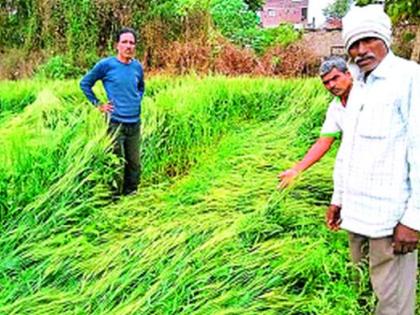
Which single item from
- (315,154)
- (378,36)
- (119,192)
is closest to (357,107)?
(378,36)

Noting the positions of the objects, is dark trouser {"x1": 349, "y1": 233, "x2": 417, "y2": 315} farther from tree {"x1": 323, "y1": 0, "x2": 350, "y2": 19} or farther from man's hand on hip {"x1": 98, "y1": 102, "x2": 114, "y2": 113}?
tree {"x1": 323, "y1": 0, "x2": 350, "y2": 19}

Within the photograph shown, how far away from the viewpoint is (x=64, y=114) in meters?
4.82

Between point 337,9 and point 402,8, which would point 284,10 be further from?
point 402,8

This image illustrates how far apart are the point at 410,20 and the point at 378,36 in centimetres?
862

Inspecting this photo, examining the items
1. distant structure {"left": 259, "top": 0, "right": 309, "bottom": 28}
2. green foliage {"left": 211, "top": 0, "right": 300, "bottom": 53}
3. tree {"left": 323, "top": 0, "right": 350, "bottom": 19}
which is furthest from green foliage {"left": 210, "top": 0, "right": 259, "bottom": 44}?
distant structure {"left": 259, "top": 0, "right": 309, "bottom": 28}

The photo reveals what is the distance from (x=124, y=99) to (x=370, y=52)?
2.42 m

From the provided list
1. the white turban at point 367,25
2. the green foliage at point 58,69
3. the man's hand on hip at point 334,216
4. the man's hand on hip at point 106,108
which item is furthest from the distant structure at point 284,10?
the white turban at point 367,25

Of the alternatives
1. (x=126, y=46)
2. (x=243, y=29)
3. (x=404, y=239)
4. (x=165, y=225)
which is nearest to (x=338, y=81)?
(x=404, y=239)

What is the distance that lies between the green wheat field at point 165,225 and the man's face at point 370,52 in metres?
0.88

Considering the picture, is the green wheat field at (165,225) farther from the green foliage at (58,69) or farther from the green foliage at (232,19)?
the green foliage at (232,19)

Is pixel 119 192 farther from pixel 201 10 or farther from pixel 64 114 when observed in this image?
pixel 201 10

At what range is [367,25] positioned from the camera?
2.36m

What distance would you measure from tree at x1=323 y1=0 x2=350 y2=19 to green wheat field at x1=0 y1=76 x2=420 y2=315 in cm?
1579

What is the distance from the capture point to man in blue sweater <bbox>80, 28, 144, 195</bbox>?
4512mm
